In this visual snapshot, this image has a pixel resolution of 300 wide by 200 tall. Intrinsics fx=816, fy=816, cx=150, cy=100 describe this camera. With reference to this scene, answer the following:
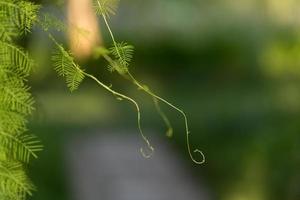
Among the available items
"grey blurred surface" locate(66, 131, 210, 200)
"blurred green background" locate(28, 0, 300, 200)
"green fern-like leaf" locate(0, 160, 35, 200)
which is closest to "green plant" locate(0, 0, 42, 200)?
"green fern-like leaf" locate(0, 160, 35, 200)

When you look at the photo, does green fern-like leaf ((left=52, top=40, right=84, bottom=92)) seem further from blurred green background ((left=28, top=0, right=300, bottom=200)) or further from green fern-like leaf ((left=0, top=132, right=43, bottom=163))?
blurred green background ((left=28, top=0, right=300, bottom=200))

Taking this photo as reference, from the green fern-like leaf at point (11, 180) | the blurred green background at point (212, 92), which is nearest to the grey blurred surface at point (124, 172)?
the blurred green background at point (212, 92)

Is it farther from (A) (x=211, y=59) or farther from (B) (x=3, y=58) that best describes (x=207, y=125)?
(B) (x=3, y=58)

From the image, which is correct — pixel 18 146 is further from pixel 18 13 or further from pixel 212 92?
pixel 212 92

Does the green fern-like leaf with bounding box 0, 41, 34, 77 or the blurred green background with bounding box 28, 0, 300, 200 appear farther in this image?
the blurred green background with bounding box 28, 0, 300, 200

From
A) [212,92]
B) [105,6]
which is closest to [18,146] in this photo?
[105,6]
